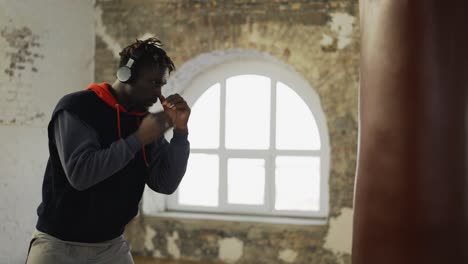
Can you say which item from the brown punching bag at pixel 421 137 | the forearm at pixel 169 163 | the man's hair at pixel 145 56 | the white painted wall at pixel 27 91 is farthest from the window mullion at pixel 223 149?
the brown punching bag at pixel 421 137

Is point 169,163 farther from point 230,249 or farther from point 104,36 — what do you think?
point 104,36

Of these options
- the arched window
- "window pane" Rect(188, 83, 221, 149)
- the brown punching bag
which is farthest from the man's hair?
"window pane" Rect(188, 83, 221, 149)

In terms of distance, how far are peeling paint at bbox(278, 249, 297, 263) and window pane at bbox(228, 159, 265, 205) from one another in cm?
68

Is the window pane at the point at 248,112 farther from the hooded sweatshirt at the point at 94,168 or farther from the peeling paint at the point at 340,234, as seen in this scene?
the hooded sweatshirt at the point at 94,168

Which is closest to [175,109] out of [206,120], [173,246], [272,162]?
[173,246]

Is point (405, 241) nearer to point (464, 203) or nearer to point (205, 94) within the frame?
point (464, 203)

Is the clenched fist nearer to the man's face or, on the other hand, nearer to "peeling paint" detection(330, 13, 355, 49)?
the man's face

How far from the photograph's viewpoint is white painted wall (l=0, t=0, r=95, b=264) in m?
4.70

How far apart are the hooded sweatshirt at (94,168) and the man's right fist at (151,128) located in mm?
33

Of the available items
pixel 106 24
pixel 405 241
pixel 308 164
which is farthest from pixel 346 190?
pixel 405 241

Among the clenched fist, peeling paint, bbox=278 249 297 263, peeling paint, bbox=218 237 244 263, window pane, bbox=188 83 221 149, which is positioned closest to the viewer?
the clenched fist

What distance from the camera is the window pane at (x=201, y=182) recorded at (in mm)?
5715

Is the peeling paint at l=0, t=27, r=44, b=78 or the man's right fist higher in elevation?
the peeling paint at l=0, t=27, r=44, b=78

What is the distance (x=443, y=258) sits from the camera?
51.3 inches
